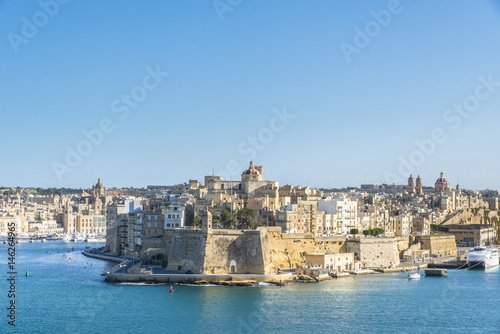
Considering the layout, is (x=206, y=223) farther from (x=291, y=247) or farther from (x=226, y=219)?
(x=291, y=247)

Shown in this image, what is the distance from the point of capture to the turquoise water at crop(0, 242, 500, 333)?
22.6 m

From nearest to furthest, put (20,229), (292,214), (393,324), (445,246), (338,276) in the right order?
1. (393,324)
2. (338,276)
3. (292,214)
4. (445,246)
5. (20,229)

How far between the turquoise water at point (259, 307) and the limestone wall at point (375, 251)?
11.5 feet

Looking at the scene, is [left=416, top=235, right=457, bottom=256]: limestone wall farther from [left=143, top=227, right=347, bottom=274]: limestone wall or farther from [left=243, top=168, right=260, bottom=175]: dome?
[left=143, top=227, right=347, bottom=274]: limestone wall

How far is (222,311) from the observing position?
24.5 m

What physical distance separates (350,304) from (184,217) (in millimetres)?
13590

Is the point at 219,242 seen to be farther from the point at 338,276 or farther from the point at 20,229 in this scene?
the point at 20,229

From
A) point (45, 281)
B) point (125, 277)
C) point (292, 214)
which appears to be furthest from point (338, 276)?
point (45, 281)

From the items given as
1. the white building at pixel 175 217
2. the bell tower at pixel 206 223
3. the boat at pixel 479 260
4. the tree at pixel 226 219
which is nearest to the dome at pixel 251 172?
the white building at pixel 175 217

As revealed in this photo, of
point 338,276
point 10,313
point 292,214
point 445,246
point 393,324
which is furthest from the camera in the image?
point 445,246

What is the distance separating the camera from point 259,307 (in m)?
25.0

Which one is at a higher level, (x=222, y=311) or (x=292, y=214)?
(x=292, y=214)

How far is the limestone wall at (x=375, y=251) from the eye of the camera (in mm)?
37156

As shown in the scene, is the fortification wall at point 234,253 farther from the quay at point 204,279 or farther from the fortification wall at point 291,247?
the fortification wall at point 291,247
